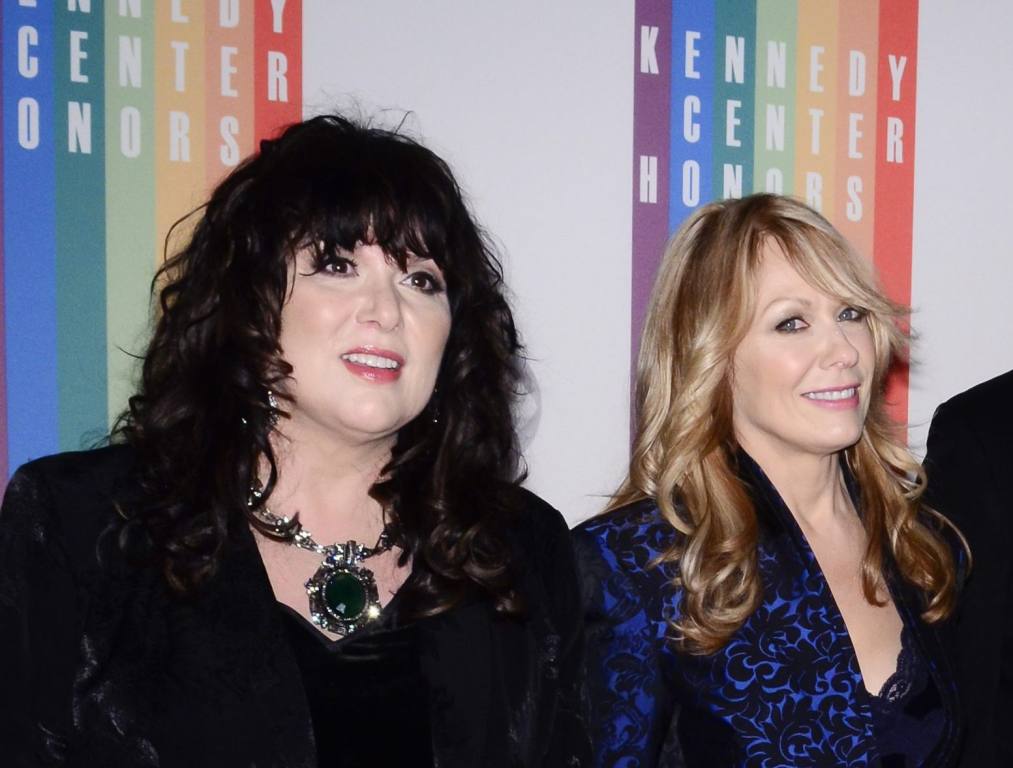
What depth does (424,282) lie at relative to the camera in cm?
224

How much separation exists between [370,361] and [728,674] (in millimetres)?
846

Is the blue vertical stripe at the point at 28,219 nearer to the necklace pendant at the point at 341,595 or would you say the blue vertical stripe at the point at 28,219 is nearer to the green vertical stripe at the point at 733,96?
the necklace pendant at the point at 341,595

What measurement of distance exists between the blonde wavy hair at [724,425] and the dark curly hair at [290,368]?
362mm

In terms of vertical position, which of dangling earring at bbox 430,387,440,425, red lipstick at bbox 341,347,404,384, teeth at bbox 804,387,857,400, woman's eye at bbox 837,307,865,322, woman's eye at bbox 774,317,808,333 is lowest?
dangling earring at bbox 430,387,440,425

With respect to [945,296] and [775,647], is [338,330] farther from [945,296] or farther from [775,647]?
[945,296]

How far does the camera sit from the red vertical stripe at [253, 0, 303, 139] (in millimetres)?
2721

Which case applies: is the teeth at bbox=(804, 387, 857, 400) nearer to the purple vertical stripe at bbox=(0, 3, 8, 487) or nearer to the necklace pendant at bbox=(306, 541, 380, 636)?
the necklace pendant at bbox=(306, 541, 380, 636)

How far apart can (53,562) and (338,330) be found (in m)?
0.55

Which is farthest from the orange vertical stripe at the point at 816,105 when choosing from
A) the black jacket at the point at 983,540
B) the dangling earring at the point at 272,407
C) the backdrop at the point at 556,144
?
the dangling earring at the point at 272,407

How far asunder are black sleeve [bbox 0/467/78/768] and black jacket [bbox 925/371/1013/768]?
159 centimetres

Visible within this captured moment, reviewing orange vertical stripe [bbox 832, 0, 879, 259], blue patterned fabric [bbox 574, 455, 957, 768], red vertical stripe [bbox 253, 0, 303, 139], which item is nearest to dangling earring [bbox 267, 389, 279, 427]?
blue patterned fabric [bbox 574, 455, 957, 768]

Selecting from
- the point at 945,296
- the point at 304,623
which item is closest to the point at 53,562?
the point at 304,623

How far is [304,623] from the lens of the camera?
6.77ft

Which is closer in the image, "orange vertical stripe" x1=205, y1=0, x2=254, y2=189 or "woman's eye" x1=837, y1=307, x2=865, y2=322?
"woman's eye" x1=837, y1=307, x2=865, y2=322
